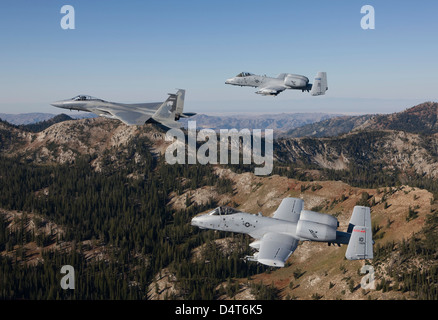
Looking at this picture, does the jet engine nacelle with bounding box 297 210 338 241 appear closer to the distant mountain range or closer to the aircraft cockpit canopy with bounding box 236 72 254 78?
the distant mountain range

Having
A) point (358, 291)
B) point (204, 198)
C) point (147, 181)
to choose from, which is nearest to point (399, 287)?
point (358, 291)

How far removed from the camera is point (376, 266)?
2527 inches

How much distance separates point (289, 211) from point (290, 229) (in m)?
4.92

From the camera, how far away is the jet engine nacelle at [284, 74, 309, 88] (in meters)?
61.0

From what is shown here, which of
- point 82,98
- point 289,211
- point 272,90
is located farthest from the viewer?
point 82,98

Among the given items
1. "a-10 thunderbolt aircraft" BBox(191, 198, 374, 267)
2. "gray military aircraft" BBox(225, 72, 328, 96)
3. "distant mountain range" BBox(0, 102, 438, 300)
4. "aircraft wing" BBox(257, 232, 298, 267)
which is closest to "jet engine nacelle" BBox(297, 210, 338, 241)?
"a-10 thunderbolt aircraft" BBox(191, 198, 374, 267)

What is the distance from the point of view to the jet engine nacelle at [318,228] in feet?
142

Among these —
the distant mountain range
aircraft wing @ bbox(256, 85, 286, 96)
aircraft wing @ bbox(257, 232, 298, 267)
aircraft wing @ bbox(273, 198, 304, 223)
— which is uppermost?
aircraft wing @ bbox(256, 85, 286, 96)

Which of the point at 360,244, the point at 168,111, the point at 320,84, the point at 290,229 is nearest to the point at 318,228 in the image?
the point at 290,229

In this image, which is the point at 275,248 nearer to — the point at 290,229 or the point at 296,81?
the point at 290,229

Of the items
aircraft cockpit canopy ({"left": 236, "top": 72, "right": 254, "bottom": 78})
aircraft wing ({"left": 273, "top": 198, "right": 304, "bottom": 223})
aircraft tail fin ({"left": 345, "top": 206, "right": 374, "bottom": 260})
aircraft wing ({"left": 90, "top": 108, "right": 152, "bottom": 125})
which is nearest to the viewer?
aircraft tail fin ({"left": 345, "top": 206, "right": 374, "bottom": 260})

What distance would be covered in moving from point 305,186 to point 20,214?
142420mm

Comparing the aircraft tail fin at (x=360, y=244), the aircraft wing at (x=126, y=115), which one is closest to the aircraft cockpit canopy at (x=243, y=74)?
the aircraft wing at (x=126, y=115)

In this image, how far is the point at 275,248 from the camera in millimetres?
43188
